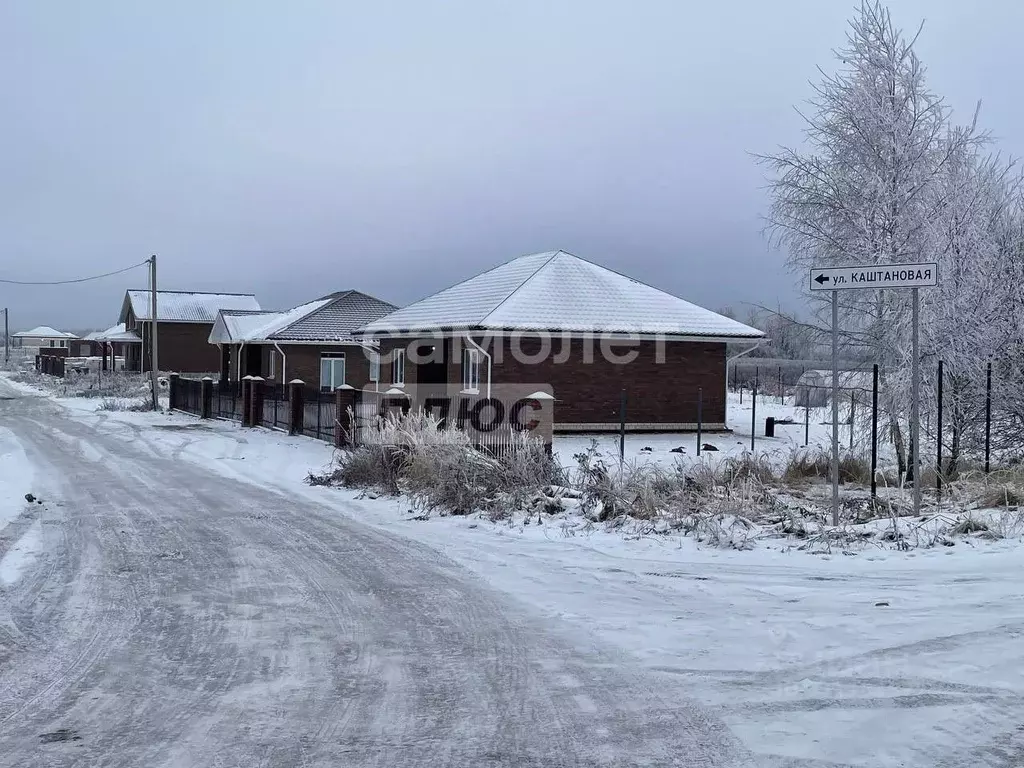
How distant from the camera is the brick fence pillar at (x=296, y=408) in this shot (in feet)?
76.0

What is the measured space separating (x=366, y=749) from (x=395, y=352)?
24.4m

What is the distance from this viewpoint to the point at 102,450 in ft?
64.6

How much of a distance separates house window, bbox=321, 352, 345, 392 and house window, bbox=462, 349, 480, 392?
45.0 feet

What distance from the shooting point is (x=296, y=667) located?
5527 millimetres

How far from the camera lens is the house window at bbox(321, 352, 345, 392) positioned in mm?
37875

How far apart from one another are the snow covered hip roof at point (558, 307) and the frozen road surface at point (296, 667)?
556 inches

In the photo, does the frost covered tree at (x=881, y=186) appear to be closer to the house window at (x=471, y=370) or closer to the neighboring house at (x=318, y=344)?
the house window at (x=471, y=370)

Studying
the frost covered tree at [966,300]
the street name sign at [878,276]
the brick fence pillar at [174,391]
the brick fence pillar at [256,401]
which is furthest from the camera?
the brick fence pillar at [174,391]

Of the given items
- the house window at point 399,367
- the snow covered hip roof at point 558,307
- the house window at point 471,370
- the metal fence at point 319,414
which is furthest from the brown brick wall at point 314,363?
the metal fence at point 319,414

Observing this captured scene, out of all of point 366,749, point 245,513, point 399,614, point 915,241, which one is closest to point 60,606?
point 399,614

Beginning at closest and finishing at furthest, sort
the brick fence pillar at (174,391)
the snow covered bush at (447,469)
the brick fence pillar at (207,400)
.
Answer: the snow covered bush at (447,469) < the brick fence pillar at (207,400) < the brick fence pillar at (174,391)

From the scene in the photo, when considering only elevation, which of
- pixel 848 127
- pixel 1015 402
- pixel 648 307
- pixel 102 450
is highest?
pixel 848 127

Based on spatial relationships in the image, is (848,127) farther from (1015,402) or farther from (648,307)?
(648,307)

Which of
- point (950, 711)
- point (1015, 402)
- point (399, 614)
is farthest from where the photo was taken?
point (1015, 402)
